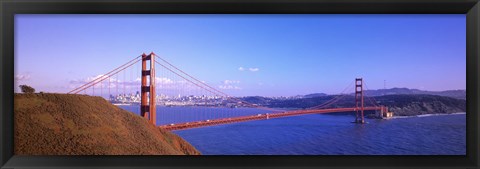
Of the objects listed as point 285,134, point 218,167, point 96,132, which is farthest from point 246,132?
point 218,167

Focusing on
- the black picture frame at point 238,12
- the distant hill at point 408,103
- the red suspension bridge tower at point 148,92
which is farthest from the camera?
the distant hill at point 408,103

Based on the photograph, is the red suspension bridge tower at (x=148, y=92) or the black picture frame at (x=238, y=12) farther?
the red suspension bridge tower at (x=148, y=92)

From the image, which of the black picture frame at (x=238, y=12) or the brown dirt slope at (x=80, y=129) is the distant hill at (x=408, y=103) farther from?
the black picture frame at (x=238, y=12)

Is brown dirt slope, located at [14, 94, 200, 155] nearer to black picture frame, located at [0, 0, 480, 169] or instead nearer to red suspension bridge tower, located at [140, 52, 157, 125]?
red suspension bridge tower, located at [140, 52, 157, 125]

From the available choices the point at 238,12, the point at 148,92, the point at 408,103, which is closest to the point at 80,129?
the point at 148,92

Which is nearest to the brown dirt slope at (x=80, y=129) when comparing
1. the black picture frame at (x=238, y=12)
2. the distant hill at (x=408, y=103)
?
the black picture frame at (x=238, y=12)

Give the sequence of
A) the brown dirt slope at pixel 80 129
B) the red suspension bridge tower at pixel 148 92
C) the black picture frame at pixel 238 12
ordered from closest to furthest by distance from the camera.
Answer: the black picture frame at pixel 238 12
the brown dirt slope at pixel 80 129
the red suspension bridge tower at pixel 148 92

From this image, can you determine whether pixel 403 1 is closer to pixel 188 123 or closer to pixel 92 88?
pixel 188 123
